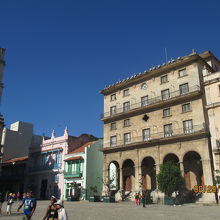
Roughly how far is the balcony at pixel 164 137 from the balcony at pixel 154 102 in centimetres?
422

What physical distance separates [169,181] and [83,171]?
59.8 feet

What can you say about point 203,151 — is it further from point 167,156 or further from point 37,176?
point 37,176

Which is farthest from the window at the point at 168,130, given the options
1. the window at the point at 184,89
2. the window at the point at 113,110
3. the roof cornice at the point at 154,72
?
the window at the point at 113,110

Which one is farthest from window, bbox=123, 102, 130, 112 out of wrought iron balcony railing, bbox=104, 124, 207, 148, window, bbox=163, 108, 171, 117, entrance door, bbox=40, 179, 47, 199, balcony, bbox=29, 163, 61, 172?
entrance door, bbox=40, 179, 47, 199

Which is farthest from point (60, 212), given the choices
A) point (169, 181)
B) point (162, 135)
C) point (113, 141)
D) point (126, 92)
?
point (126, 92)

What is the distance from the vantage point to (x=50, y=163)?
50344mm

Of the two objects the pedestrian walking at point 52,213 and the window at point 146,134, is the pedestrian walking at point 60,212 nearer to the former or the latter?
the pedestrian walking at point 52,213

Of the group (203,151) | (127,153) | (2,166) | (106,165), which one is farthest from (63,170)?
(203,151)

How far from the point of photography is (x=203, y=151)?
30969 mm

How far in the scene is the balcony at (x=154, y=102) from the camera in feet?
113

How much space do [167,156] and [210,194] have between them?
8470 mm

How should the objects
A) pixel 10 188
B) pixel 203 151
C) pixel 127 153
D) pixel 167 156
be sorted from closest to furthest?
pixel 203 151 → pixel 167 156 → pixel 127 153 → pixel 10 188

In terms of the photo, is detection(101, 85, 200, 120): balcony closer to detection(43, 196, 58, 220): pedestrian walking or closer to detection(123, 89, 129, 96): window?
detection(123, 89, 129, 96): window

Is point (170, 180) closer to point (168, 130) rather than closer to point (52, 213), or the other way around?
point (168, 130)
